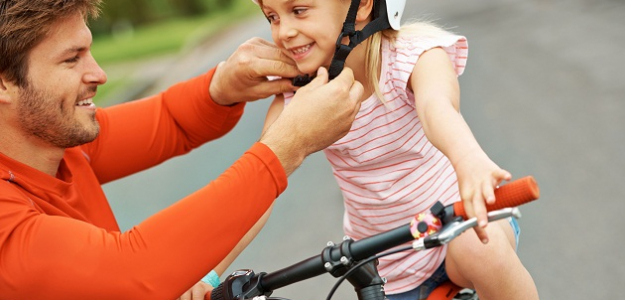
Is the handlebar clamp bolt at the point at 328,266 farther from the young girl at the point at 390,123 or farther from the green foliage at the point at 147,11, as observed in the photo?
the green foliage at the point at 147,11

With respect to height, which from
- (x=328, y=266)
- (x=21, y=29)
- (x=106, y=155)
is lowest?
(x=328, y=266)

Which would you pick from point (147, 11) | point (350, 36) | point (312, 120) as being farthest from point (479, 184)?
point (147, 11)

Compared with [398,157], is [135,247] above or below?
above

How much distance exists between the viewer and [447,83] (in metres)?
3.36

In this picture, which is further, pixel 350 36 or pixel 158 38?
pixel 158 38

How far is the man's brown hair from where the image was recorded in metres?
3.30

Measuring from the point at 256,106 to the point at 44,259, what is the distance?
28.6ft

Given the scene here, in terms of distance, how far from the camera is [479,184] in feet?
8.36

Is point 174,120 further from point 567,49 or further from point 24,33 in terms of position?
point 567,49

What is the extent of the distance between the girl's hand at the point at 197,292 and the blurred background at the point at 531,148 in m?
0.52

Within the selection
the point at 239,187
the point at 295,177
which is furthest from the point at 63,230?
the point at 295,177

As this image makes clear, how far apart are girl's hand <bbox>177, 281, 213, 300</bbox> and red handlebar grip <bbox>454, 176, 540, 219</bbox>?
1.38 metres

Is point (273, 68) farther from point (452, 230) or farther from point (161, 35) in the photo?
point (161, 35)

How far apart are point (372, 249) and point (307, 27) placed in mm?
1225
